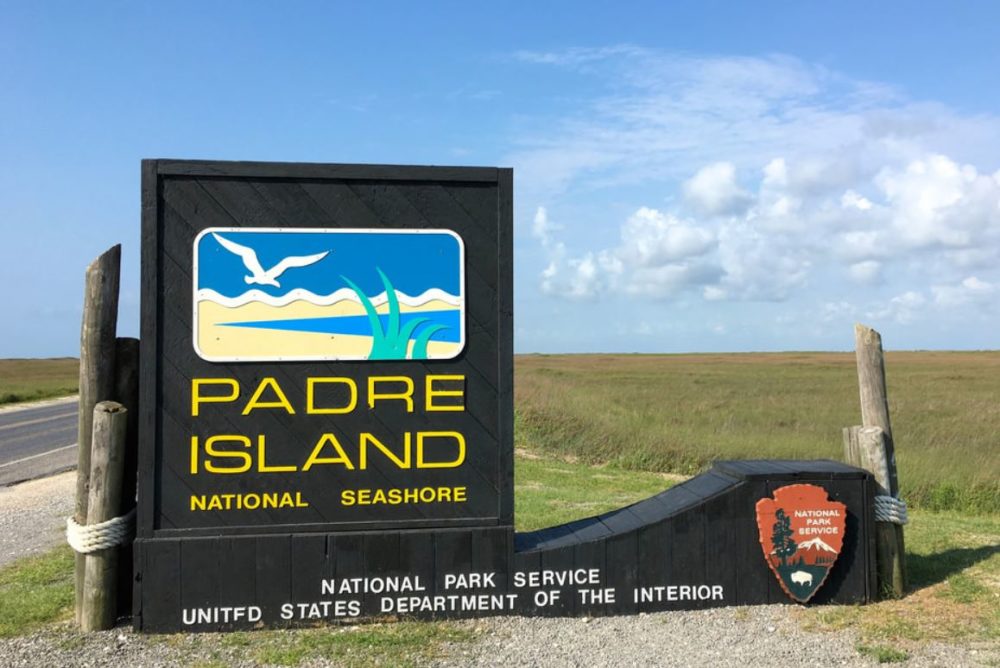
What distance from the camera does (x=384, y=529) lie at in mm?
5652

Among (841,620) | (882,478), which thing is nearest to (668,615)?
(841,620)

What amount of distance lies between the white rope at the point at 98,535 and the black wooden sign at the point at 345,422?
26 centimetres

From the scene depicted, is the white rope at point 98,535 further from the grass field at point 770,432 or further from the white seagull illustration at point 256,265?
the grass field at point 770,432

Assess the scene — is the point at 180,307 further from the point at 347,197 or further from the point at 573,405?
the point at 573,405

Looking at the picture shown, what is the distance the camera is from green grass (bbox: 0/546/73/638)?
226 inches

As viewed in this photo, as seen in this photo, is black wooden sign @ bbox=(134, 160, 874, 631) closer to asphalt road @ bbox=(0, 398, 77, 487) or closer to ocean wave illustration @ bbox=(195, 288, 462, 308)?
ocean wave illustration @ bbox=(195, 288, 462, 308)

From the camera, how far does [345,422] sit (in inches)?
222

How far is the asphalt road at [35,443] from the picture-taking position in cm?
1523

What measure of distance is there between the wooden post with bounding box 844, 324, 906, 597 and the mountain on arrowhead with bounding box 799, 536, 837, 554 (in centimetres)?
50

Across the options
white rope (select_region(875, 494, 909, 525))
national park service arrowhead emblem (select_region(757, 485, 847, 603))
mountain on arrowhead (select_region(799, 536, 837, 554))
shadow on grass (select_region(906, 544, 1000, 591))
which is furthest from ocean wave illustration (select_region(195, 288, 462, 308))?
shadow on grass (select_region(906, 544, 1000, 591))

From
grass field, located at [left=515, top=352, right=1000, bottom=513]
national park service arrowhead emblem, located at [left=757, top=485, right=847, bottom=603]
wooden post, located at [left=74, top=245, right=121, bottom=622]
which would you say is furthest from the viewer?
grass field, located at [left=515, top=352, right=1000, bottom=513]

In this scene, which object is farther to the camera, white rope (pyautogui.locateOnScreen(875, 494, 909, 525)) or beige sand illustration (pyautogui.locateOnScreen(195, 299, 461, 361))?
white rope (pyautogui.locateOnScreen(875, 494, 909, 525))

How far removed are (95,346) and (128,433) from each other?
0.63m

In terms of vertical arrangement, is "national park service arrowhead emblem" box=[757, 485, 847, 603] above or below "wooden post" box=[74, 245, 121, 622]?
below
